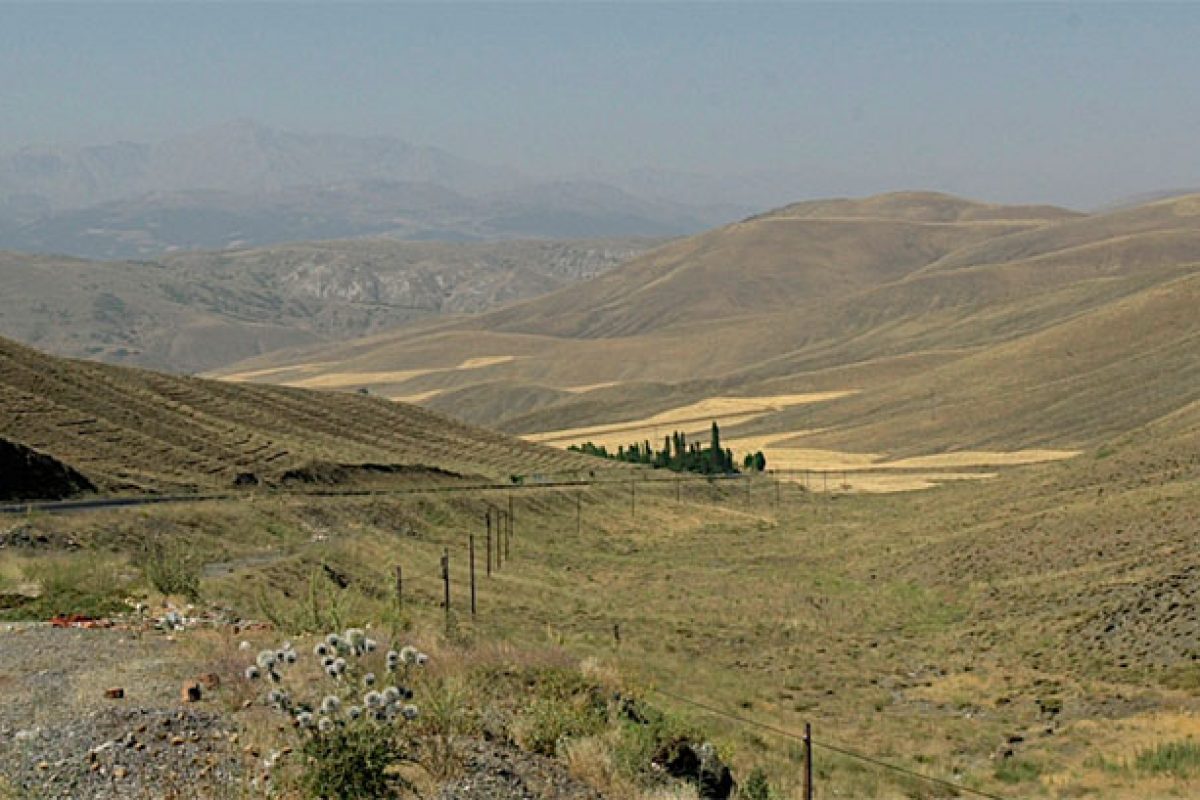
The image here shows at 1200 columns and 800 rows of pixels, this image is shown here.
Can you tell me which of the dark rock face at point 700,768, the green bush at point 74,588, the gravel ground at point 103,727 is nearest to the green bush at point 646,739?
the dark rock face at point 700,768

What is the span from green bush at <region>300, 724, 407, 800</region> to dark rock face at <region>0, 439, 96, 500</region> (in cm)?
4144

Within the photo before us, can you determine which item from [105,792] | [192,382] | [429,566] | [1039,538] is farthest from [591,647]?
[192,382]

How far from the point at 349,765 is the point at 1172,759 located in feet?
63.2

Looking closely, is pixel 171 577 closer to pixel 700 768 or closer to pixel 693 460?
pixel 700 768

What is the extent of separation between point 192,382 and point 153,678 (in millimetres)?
79046

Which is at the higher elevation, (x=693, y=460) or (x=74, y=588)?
(x=74, y=588)

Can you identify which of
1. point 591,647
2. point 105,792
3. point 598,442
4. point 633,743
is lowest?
point 598,442

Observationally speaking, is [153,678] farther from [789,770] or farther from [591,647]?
[591,647]

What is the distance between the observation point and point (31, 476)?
167 feet

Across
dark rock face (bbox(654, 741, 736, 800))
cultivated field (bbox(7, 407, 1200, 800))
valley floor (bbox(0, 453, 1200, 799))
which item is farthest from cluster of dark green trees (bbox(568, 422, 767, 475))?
dark rock face (bbox(654, 741, 736, 800))

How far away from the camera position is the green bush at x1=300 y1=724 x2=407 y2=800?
41.9ft

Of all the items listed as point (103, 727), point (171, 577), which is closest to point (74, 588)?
point (171, 577)

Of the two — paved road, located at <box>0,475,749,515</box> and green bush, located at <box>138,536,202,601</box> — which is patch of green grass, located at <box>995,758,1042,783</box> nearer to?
green bush, located at <box>138,536,202,601</box>

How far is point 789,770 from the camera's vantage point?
889 inches
